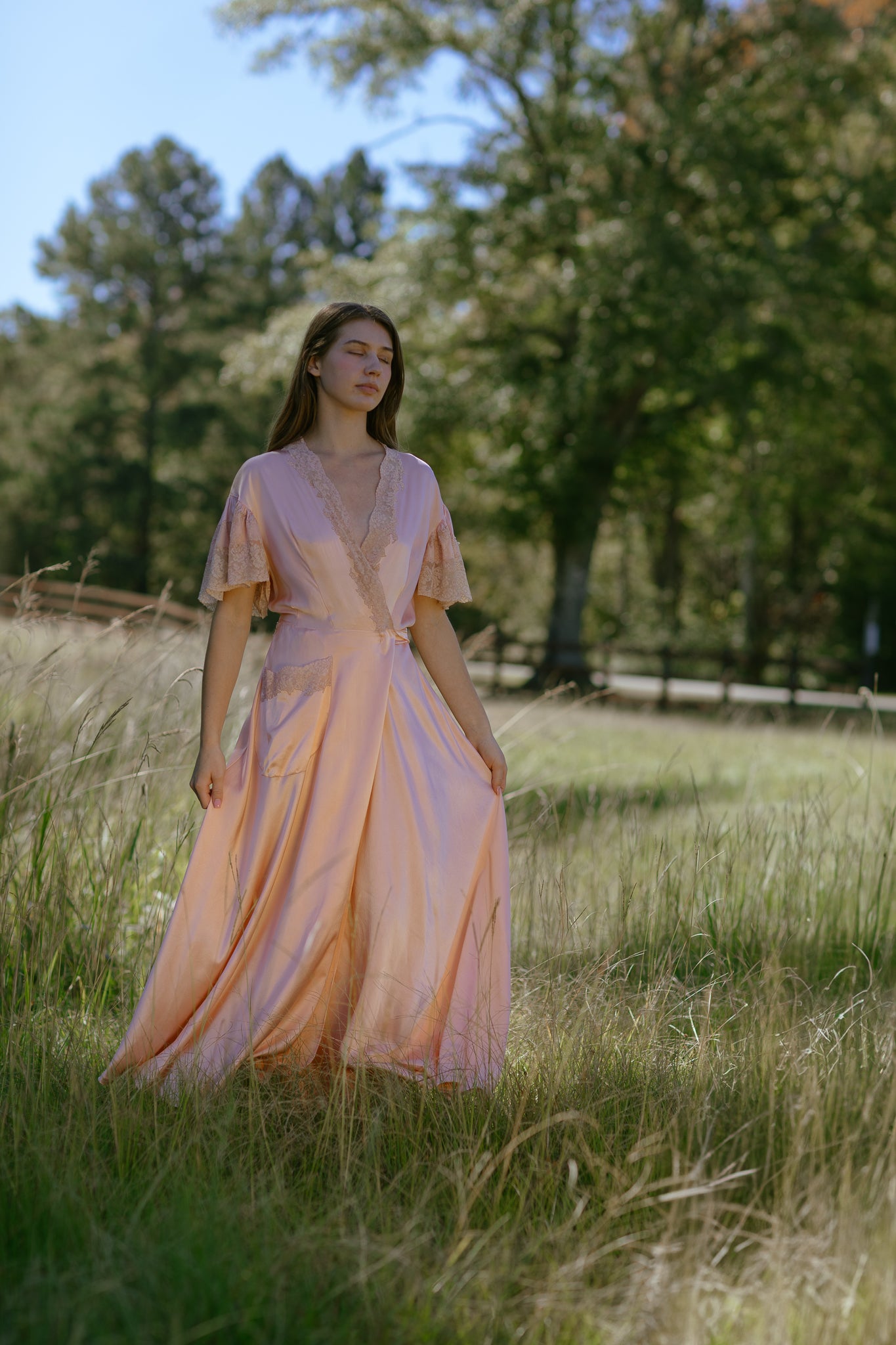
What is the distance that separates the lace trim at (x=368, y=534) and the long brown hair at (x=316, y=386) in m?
0.16

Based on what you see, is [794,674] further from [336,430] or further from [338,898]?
[338,898]

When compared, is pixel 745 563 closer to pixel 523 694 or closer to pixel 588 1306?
pixel 523 694

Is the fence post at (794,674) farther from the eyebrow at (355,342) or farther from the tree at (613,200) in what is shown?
the eyebrow at (355,342)

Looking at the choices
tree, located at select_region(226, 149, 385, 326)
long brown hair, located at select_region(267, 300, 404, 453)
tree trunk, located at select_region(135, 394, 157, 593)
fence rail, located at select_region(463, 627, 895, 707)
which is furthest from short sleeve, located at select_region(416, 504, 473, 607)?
tree, located at select_region(226, 149, 385, 326)

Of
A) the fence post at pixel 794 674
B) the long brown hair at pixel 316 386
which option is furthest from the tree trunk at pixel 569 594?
the long brown hair at pixel 316 386

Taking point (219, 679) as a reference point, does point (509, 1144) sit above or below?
below

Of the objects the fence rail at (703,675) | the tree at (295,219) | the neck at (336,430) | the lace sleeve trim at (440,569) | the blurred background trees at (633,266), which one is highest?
the tree at (295,219)

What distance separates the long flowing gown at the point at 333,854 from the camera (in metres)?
2.48

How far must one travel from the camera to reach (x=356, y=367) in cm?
269

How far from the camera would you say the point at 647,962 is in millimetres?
3254

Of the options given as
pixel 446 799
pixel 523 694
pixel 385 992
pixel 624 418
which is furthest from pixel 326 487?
pixel 624 418

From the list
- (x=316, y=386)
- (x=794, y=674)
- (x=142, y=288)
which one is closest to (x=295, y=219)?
(x=142, y=288)

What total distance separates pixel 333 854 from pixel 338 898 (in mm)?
92

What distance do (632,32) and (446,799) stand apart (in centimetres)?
1457
